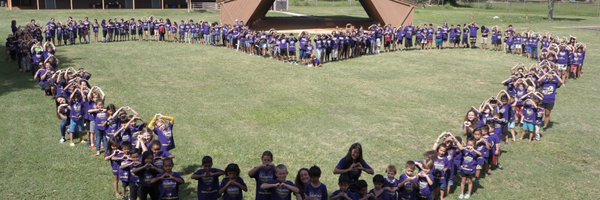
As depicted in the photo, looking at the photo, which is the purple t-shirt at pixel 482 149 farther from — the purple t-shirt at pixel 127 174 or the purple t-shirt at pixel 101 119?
the purple t-shirt at pixel 101 119

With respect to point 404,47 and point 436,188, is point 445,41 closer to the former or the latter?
point 404,47

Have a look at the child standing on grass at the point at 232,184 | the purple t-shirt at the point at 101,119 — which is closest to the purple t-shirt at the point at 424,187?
the child standing on grass at the point at 232,184

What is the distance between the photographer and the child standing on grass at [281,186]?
23.2 feet

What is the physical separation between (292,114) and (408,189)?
719 cm

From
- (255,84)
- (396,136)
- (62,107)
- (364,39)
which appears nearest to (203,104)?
(255,84)

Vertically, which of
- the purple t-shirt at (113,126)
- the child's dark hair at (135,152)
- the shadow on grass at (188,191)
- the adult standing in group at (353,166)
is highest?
the purple t-shirt at (113,126)

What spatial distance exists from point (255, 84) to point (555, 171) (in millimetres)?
10869

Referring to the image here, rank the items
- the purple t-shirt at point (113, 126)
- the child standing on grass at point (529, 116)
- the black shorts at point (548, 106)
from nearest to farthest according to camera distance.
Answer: the purple t-shirt at point (113, 126) → the child standing on grass at point (529, 116) → the black shorts at point (548, 106)

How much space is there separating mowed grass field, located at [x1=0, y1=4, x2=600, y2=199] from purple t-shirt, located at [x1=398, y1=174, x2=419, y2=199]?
7.19 feet

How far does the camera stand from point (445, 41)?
29328 millimetres

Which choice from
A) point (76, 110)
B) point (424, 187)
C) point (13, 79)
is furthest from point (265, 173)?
point (13, 79)

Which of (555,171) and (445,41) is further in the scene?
(445,41)

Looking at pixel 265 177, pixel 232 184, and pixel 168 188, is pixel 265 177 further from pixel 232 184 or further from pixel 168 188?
pixel 168 188

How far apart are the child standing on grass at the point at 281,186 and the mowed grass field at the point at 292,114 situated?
83.3 inches
